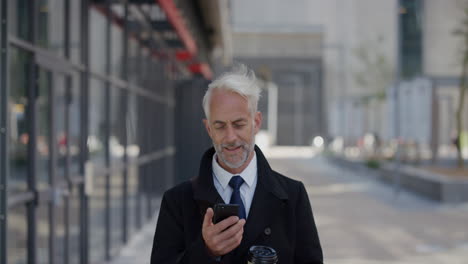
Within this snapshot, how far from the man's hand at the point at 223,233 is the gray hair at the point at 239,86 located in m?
0.41

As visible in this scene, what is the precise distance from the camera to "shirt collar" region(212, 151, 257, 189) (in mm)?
2070

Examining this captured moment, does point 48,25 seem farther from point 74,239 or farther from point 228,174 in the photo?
point 228,174

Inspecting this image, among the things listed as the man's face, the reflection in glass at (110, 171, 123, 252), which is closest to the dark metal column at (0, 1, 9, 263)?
the man's face

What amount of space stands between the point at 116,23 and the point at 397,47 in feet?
153

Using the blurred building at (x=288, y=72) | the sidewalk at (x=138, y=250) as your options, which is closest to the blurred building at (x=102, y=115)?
the sidewalk at (x=138, y=250)

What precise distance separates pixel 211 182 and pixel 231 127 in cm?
20

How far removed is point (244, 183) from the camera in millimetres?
2100

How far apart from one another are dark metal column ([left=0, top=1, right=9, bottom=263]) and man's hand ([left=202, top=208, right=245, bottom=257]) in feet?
7.59

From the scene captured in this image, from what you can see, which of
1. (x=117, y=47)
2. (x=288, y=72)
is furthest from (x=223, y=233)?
(x=288, y=72)

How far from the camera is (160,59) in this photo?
12445mm

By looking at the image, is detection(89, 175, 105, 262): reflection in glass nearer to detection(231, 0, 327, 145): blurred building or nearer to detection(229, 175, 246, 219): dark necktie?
detection(229, 175, 246, 219): dark necktie

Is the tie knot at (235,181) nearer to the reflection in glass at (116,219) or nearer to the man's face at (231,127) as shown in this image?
the man's face at (231,127)

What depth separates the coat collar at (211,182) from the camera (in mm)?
2016

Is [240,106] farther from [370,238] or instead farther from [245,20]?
[245,20]
